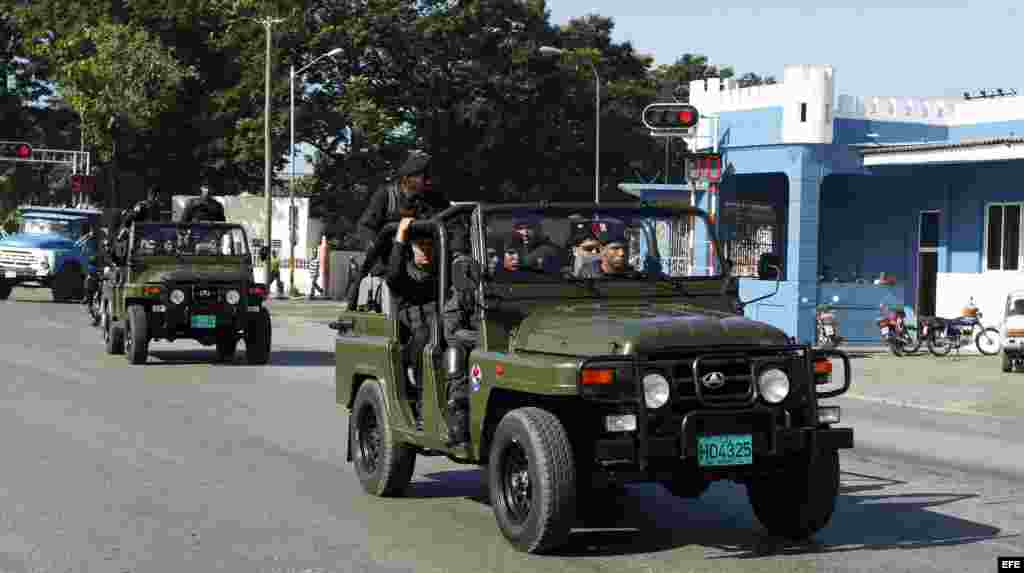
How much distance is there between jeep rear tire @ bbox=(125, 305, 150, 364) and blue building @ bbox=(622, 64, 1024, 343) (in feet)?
45.7

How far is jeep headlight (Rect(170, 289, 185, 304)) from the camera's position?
858 inches

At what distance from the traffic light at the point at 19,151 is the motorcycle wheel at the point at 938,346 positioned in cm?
→ 4619

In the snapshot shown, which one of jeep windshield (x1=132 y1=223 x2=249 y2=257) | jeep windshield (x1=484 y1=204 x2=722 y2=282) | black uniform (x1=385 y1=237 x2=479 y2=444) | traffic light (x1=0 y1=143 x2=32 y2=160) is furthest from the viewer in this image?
traffic light (x1=0 y1=143 x2=32 y2=160)

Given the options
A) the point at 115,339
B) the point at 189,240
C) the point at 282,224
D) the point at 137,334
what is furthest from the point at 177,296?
the point at 282,224

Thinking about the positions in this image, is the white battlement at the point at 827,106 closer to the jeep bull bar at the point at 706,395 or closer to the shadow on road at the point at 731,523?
the shadow on road at the point at 731,523

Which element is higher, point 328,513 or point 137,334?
point 137,334

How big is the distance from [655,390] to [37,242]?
3740 cm

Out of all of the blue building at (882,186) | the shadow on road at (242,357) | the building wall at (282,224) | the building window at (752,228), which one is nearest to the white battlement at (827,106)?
the blue building at (882,186)

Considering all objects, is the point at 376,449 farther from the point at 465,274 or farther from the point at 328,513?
the point at 465,274

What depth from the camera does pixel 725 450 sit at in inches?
312

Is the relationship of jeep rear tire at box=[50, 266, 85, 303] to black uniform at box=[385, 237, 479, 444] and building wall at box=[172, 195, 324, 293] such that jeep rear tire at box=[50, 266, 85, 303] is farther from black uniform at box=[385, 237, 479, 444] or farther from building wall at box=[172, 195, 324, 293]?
black uniform at box=[385, 237, 479, 444]

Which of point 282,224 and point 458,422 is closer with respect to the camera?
point 458,422

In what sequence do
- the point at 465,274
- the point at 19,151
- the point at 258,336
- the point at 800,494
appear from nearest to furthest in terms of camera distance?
the point at 800,494 < the point at 465,274 < the point at 258,336 < the point at 19,151

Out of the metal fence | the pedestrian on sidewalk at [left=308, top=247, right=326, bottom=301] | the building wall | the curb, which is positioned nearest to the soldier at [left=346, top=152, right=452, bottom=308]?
the curb
